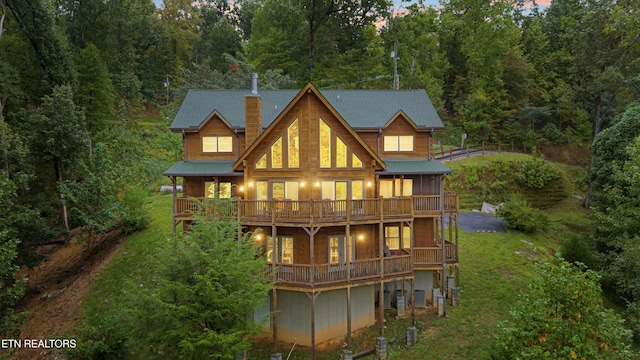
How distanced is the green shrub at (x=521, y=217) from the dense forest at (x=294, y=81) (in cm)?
395

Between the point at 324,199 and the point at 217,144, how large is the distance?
27.3 ft

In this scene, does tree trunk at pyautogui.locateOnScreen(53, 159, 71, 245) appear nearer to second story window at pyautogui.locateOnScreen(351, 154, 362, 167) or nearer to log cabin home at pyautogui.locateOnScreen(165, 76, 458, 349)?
log cabin home at pyautogui.locateOnScreen(165, 76, 458, 349)

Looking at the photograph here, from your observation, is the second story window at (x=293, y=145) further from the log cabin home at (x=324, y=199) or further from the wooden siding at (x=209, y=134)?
the wooden siding at (x=209, y=134)

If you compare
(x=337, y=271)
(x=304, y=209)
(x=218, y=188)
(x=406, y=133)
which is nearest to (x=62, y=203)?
(x=218, y=188)

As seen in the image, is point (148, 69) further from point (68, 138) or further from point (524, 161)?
point (524, 161)

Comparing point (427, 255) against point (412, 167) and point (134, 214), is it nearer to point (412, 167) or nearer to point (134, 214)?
point (412, 167)

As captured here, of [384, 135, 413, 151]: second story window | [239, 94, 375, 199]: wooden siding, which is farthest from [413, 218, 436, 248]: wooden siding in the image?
[384, 135, 413, 151]: second story window

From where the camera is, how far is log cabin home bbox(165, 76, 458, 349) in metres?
19.7

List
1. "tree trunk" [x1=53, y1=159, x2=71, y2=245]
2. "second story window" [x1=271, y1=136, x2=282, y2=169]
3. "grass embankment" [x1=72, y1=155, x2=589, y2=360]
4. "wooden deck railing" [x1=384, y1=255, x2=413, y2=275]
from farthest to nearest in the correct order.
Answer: "tree trunk" [x1=53, y1=159, x2=71, y2=245]
"second story window" [x1=271, y1=136, x2=282, y2=169]
"wooden deck railing" [x1=384, y1=255, x2=413, y2=275]
"grass embankment" [x1=72, y1=155, x2=589, y2=360]

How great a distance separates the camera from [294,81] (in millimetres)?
45406

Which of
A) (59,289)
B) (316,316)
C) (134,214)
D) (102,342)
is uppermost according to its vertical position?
(134,214)

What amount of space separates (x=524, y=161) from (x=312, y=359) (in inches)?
1389

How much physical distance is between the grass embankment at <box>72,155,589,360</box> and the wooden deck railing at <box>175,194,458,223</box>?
279 cm

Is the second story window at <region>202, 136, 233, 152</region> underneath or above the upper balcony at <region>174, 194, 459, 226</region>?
above
